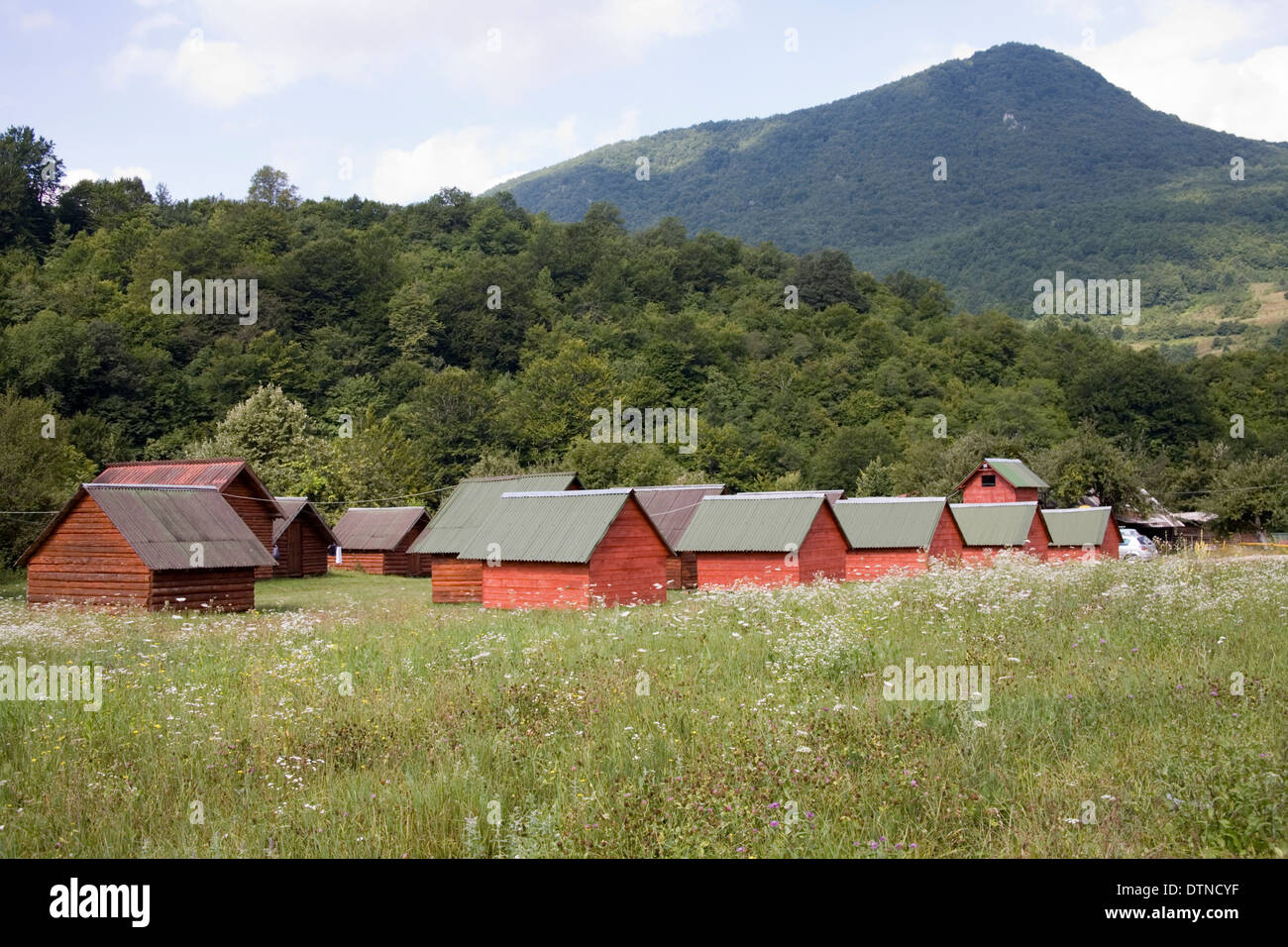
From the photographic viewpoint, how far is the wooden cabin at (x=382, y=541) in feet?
178

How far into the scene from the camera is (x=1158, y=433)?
101m

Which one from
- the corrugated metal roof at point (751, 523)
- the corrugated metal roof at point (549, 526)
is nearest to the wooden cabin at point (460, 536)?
the corrugated metal roof at point (549, 526)

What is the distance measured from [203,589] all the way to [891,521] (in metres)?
28.6

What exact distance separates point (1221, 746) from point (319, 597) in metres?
34.1

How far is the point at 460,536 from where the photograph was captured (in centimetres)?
3541

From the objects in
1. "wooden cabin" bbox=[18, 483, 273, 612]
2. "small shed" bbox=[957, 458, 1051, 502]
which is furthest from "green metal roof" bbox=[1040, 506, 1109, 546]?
"wooden cabin" bbox=[18, 483, 273, 612]

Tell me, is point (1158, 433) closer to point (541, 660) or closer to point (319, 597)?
point (319, 597)

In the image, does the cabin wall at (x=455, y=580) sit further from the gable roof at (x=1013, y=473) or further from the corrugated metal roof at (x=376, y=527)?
the gable roof at (x=1013, y=473)

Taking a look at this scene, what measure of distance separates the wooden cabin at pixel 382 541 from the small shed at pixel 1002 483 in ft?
125

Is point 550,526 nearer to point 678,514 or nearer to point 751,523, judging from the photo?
point 751,523

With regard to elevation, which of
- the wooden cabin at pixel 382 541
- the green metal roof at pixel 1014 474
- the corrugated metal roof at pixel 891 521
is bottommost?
the wooden cabin at pixel 382 541

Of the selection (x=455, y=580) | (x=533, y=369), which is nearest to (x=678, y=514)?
(x=455, y=580)

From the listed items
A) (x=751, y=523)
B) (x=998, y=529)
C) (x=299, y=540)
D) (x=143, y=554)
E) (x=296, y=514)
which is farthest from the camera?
(x=299, y=540)
